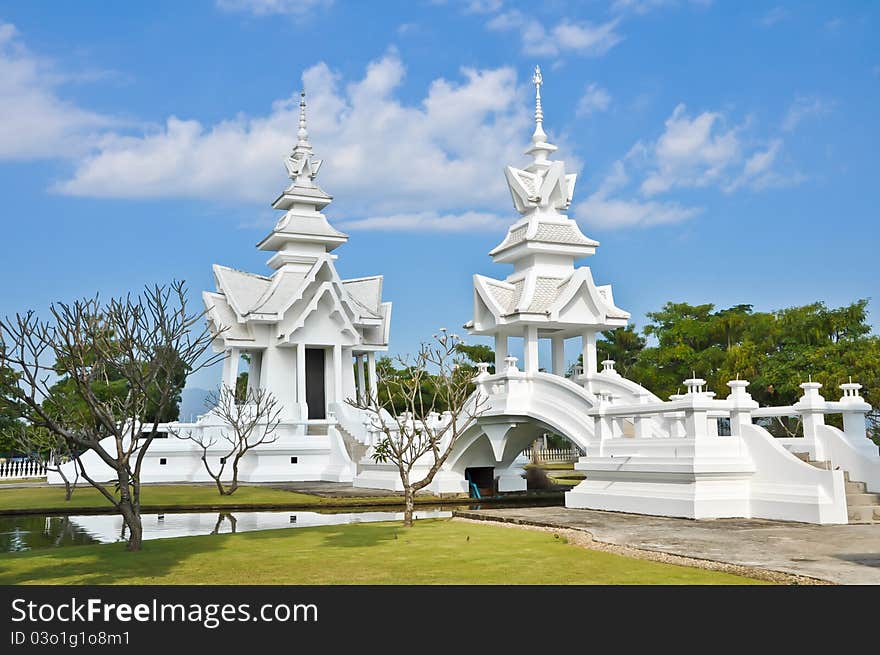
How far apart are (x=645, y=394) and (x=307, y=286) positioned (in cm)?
2071

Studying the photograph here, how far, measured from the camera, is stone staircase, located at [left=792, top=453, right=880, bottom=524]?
1622cm

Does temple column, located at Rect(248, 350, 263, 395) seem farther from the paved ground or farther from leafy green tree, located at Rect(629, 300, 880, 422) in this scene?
the paved ground

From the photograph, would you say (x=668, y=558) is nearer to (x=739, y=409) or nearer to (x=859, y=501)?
(x=859, y=501)

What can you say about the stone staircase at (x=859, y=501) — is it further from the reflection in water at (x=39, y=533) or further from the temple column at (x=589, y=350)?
the reflection in water at (x=39, y=533)

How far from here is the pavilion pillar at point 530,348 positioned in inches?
1073

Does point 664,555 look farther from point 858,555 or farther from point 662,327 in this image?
point 662,327

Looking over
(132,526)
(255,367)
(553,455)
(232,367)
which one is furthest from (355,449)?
(553,455)

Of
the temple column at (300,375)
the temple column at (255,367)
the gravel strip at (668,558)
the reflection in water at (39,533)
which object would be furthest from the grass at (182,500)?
the temple column at (255,367)

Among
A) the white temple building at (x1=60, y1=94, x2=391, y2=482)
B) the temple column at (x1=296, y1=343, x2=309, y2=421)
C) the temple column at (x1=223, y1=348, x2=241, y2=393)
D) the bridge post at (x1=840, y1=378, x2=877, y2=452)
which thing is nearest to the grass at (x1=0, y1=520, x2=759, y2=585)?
the bridge post at (x1=840, y1=378, x2=877, y2=452)

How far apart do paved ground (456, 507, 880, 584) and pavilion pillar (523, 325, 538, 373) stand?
858 centimetres

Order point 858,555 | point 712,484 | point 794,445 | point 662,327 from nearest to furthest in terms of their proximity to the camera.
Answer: point 858,555
point 712,484
point 794,445
point 662,327

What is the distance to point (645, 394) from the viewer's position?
25.5 m
